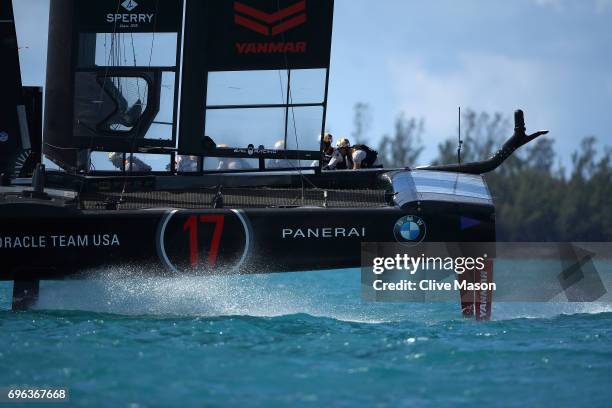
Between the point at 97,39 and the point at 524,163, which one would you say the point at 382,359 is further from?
the point at 524,163

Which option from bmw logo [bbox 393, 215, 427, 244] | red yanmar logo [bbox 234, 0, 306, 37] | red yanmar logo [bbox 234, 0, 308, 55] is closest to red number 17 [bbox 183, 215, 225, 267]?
bmw logo [bbox 393, 215, 427, 244]

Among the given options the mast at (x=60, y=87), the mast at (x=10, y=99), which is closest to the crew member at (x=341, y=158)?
the mast at (x=60, y=87)

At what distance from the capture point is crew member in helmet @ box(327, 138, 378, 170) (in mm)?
11867

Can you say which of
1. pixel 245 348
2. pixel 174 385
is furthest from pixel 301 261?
pixel 174 385

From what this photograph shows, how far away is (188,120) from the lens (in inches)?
440

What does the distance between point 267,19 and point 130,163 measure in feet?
6.68

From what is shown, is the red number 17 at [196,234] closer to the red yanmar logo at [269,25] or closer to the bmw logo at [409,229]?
the bmw logo at [409,229]

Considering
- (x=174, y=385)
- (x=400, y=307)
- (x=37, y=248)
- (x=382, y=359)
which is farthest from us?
(x=400, y=307)

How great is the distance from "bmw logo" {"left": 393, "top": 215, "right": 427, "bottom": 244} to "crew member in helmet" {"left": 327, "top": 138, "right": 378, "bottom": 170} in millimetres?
1745

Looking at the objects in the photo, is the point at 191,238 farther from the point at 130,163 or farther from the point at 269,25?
the point at 269,25

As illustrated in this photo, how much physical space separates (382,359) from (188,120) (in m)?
3.96

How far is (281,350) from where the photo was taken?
28.0ft

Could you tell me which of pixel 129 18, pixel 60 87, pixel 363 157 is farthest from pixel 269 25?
pixel 60 87

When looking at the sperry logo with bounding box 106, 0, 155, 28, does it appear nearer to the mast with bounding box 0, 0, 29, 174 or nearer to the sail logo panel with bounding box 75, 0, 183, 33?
the sail logo panel with bounding box 75, 0, 183, 33
